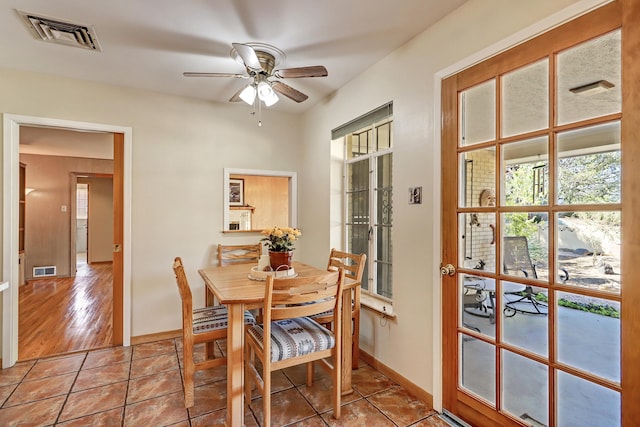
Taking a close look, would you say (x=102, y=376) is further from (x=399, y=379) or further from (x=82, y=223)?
(x=82, y=223)

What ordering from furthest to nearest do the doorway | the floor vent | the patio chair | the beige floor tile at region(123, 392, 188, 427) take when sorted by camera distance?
the doorway → the floor vent → the beige floor tile at region(123, 392, 188, 427) → the patio chair

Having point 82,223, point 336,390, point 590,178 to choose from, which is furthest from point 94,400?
point 82,223

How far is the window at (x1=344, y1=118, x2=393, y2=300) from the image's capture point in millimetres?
2752

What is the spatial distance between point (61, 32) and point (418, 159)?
2625 millimetres

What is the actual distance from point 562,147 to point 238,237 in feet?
10.1

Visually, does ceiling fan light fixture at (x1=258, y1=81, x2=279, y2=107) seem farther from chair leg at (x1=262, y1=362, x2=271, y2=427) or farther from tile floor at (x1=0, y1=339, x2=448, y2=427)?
tile floor at (x1=0, y1=339, x2=448, y2=427)

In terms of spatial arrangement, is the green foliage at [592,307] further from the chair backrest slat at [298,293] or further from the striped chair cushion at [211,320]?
the striped chair cushion at [211,320]

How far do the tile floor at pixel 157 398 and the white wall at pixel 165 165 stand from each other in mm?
670

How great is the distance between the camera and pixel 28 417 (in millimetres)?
1944

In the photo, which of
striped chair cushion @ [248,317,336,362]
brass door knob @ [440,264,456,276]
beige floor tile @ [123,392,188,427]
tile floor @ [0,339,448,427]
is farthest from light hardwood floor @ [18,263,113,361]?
brass door knob @ [440,264,456,276]

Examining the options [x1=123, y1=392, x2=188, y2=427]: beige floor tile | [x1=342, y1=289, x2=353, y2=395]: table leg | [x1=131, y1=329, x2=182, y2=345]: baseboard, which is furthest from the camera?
[x1=131, y1=329, x2=182, y2=345]: baseboard

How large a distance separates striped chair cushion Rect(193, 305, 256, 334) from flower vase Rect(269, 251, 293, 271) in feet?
1.45

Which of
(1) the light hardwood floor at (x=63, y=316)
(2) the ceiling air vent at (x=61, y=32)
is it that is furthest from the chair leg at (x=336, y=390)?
(2) the ceiling air vent at (x=61, y=32)

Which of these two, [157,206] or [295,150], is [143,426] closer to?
[157,206]
